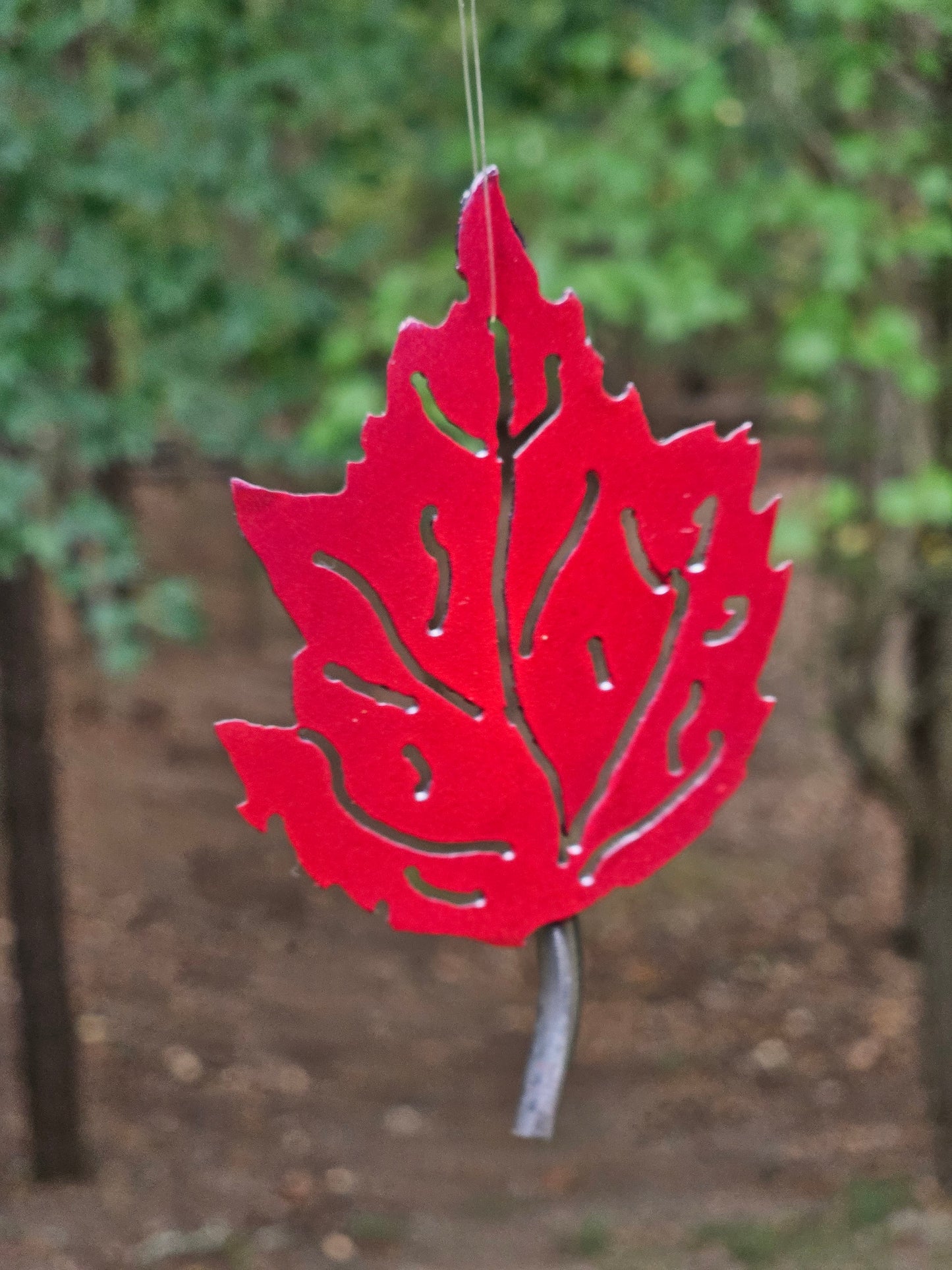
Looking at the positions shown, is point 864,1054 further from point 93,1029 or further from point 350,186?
point 350,186

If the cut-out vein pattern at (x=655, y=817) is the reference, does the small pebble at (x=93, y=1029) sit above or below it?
below

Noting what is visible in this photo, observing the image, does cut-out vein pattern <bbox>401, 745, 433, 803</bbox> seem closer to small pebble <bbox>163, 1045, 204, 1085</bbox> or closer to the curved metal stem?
the curved metal stem

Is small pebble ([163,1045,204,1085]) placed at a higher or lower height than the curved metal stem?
lower

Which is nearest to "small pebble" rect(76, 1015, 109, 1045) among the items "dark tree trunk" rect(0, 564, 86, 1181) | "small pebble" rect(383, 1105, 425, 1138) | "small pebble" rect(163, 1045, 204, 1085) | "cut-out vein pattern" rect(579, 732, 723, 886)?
"small pebble" rect(163, 1045, 204, 1085)

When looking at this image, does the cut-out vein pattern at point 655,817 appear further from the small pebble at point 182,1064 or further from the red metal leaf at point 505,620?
the small pebble at point 182,1064

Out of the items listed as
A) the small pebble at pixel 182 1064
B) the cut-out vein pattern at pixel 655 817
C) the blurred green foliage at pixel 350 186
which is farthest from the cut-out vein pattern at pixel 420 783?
the small pebble at pixel 182 1064

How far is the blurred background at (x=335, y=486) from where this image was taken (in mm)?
3887

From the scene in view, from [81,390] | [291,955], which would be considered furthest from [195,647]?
[81,390]

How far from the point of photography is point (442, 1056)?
246 inches

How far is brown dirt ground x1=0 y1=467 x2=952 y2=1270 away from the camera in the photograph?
15.7 feet

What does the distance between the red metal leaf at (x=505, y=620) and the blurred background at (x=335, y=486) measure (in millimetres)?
2208

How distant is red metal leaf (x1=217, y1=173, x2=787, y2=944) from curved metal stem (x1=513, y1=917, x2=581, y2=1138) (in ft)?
0.30

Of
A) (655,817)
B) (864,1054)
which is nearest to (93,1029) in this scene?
(864,1054)

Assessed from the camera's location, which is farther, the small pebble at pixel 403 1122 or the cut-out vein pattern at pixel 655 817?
the small pebble at pixel 403 1122
